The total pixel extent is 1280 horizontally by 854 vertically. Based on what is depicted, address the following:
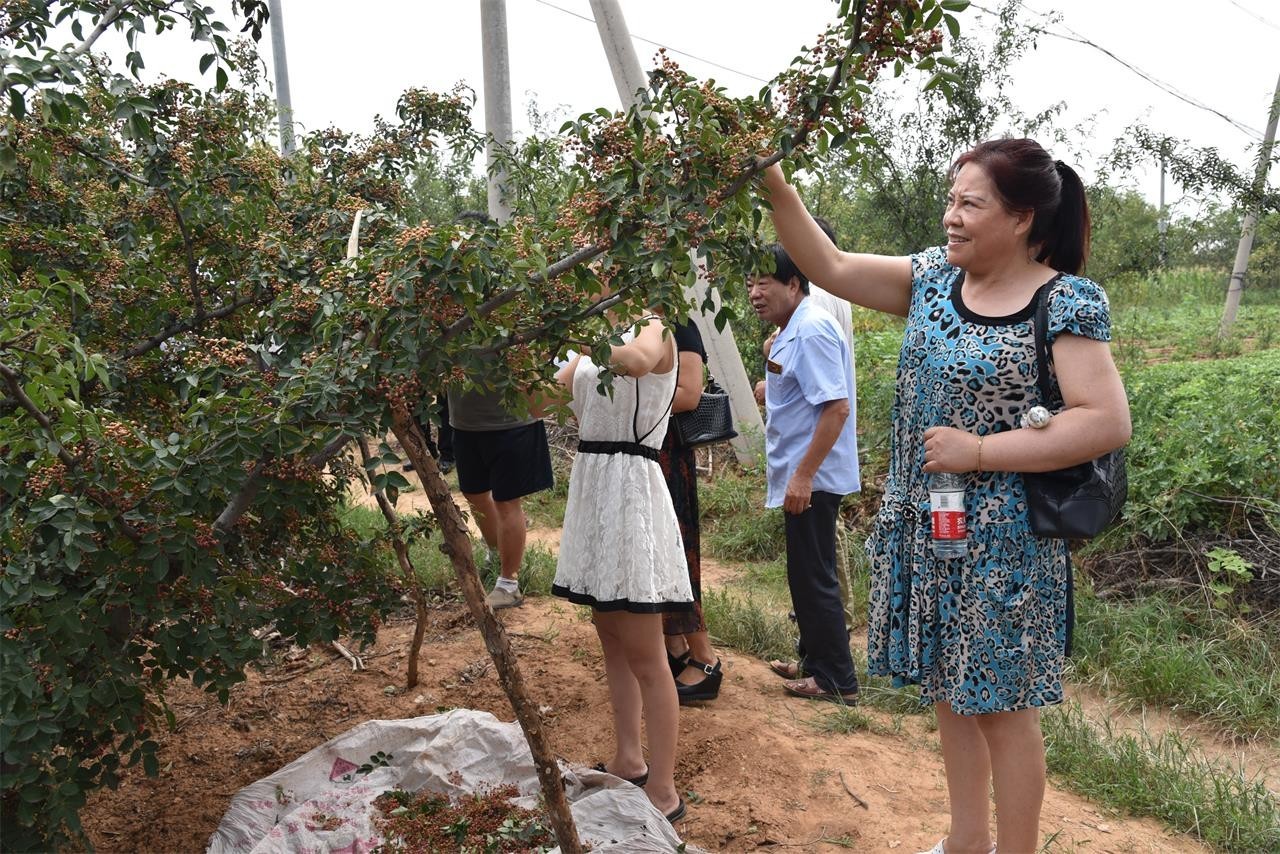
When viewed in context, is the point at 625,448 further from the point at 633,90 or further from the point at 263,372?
the point at 633,90

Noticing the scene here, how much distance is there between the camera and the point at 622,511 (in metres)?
2.88

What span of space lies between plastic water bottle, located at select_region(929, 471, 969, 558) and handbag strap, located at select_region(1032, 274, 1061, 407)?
26 centimetres

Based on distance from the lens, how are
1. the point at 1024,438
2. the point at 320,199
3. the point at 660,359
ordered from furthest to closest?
1. the point at 320,199
2. the point at 660,359
3. the point at 1024,438

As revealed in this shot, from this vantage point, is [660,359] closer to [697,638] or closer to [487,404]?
[697,638]

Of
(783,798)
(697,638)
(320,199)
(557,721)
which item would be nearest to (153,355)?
(320,199)

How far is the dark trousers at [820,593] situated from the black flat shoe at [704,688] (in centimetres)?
38

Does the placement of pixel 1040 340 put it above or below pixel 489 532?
above

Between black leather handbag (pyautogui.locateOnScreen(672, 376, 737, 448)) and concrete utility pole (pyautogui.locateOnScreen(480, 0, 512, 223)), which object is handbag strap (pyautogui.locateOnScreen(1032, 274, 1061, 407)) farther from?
concrete utility pole (pyautogui.locateOnScreen(480, 0, 512, 223))

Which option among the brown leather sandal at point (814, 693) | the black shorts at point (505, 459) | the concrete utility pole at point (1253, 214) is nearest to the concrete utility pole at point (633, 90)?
the black shorts at point (505, 459)

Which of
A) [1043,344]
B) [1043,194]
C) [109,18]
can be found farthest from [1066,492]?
[109,18]

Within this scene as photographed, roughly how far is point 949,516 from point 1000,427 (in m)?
0.22

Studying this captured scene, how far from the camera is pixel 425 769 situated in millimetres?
3020

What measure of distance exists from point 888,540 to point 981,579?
0.86 ft

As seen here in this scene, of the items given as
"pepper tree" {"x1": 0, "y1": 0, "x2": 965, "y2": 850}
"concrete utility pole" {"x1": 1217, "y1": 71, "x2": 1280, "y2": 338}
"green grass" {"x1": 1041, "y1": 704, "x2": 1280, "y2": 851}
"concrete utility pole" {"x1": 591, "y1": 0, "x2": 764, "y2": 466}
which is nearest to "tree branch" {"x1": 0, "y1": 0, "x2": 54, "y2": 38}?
"pepper tree" {"x1": 0, "y1": 0, "x2": 965, "y2": 850}
